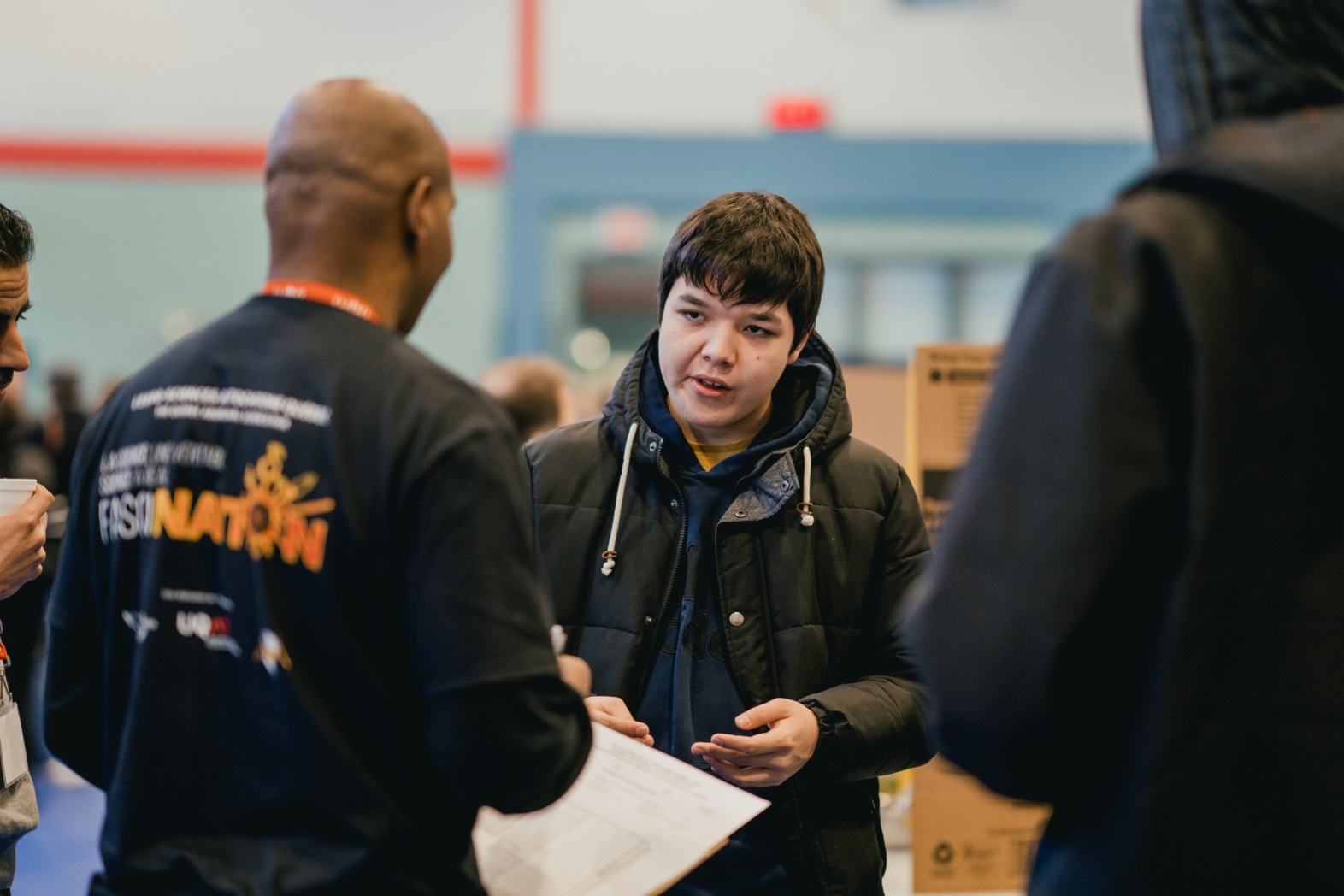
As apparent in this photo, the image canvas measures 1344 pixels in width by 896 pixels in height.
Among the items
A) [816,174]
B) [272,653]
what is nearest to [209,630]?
[272,653]

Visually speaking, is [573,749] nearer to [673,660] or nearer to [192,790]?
[192,790]

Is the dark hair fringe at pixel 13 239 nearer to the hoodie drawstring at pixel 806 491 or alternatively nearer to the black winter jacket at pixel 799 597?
the black winter jacket at pixel 799 597

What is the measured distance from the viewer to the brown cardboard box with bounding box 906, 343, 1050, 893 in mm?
3068

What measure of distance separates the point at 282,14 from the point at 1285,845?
7.86 metres

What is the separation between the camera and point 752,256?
1663mm

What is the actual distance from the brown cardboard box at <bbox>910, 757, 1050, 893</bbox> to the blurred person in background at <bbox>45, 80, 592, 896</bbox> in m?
2.24

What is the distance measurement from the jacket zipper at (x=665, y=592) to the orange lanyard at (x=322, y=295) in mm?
648

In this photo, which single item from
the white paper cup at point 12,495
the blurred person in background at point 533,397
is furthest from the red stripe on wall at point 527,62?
the white paper cup at point 12,495

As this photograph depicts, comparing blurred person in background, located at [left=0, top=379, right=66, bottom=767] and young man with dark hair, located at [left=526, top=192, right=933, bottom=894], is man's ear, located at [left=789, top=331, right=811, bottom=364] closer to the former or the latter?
young man with dark hair, located at [left=526, top=192, right=933, bottom=894]

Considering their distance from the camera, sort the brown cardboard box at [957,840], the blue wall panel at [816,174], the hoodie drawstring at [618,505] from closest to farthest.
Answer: the hoodie drawstring at [618,505], the brown cardboard box at [957,840], the blue wall panel at [816,174]

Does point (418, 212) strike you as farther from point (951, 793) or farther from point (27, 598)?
point (27, 598)

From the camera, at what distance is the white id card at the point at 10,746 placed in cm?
150

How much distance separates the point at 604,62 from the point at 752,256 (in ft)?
20.2

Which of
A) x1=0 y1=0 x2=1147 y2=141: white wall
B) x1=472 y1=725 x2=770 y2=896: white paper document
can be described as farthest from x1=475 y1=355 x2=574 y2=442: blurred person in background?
x1=0 y1=0 x2=1147 y2=141: white wall
